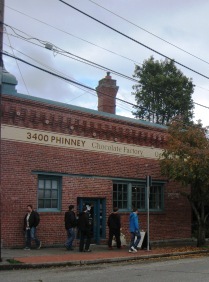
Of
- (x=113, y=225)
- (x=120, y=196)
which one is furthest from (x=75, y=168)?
(x=120, y=196)

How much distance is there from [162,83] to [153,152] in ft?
67.8

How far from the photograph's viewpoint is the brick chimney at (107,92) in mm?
26188

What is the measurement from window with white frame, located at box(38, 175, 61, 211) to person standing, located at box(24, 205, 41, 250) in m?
1.29

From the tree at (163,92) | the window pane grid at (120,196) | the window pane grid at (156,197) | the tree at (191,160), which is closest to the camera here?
the tree at (191,160)

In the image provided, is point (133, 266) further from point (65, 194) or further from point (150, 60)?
point (150, 60)

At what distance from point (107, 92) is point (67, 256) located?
12.6 meters

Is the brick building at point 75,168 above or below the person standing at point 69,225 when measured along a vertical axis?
above

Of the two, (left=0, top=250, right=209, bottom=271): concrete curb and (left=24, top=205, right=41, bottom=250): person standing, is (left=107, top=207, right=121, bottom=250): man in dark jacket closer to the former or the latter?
(left=0, top=250, right=209, bottom=271): concrete curb

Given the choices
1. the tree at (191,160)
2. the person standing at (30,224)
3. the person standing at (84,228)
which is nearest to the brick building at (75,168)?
the person standing at (30,224)

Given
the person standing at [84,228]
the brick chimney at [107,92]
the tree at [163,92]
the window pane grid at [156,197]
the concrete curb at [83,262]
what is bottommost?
the concrete curb at [83,262]

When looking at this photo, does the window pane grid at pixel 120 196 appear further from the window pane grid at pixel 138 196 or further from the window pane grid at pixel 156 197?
the window pane grid at pixel 156 197

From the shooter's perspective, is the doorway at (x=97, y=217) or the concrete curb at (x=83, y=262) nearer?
the concrete curb at (x=83, y=262)

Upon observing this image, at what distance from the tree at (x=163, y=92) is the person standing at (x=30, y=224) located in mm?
26121

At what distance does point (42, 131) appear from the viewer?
18625mm
